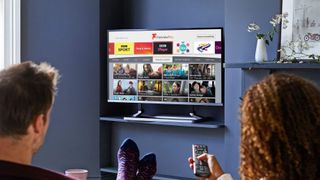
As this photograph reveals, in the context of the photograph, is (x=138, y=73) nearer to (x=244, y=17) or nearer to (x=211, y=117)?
(x=211, y=117)

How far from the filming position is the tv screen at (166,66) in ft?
13.9

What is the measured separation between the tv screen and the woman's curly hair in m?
2.87

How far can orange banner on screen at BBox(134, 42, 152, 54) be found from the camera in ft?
14.7

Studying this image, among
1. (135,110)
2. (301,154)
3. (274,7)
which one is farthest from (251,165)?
(135,110)

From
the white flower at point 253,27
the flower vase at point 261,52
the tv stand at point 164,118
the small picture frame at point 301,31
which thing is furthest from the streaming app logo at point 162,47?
the small picture frame at point 301,31

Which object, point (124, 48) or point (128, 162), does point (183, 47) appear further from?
point (128, 162)

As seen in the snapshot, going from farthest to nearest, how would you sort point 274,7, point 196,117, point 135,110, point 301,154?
1. point 135,110
2. point 196,117
3. point 274,7
4. point 301,154

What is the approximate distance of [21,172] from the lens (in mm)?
1424

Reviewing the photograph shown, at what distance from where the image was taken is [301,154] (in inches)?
51.1

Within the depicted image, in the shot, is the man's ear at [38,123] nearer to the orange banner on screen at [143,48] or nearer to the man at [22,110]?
the man at [22,110]

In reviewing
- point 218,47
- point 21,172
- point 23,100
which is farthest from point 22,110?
point 218,47

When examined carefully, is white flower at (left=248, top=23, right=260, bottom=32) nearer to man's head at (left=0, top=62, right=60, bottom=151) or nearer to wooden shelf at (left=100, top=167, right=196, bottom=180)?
wooden shelf at (left=100, top=167, right=196, bottom=180)

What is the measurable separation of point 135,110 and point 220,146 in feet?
3.19

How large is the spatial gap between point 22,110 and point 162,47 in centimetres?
297
